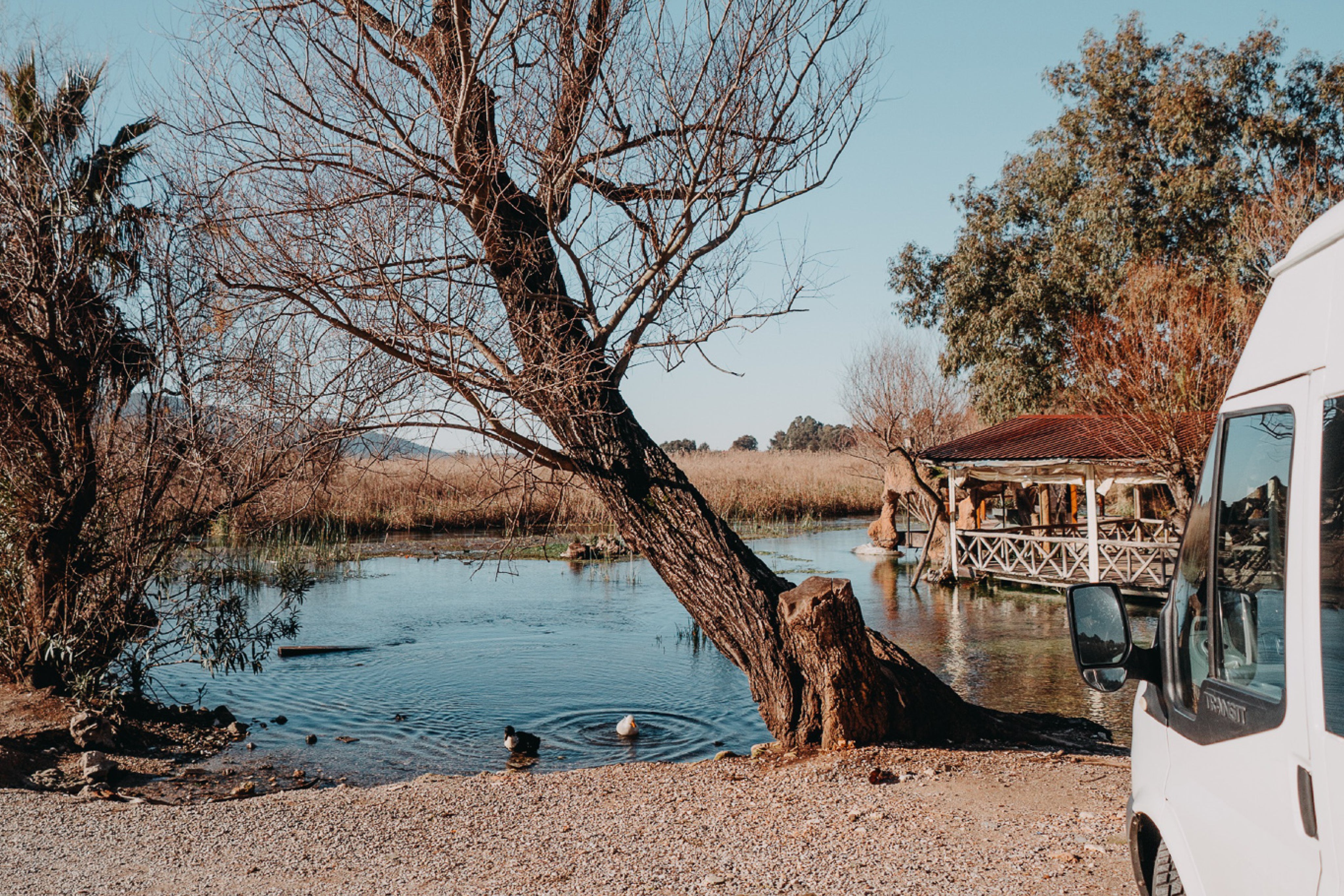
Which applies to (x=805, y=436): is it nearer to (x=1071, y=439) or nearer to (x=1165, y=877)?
(x=1071, y=439)

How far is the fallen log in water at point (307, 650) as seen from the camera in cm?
1382

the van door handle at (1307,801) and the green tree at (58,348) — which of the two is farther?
the green tree at (58,348)

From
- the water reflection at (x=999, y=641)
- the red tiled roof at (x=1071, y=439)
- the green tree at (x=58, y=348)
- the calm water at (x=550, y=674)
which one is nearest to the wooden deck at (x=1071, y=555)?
the water reflection at (x=999, y=641)

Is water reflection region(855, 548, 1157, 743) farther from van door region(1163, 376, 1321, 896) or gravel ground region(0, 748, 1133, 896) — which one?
van door region(1163, 376, 1321, 896)

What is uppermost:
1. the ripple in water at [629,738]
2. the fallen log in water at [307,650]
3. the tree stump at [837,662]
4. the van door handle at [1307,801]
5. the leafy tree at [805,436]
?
the leafy tree at [805,436]

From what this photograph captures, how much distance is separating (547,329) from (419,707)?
596 centimetres

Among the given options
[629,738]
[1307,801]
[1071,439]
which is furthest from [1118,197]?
[1307,801]

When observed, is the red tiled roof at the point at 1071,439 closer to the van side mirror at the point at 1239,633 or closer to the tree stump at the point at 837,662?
the tree stump at the point at 837,662

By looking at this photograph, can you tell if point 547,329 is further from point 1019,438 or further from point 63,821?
point 1019,438

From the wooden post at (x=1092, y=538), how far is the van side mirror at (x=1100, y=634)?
17382 millimetres

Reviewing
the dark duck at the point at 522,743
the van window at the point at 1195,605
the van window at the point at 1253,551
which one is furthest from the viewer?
the dark duck at the point at 522,743

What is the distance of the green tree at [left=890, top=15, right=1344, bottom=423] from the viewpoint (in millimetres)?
21828

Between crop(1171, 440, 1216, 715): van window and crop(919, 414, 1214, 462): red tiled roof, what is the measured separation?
1566 cm

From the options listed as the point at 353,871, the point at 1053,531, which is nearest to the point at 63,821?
the point at 353,871
